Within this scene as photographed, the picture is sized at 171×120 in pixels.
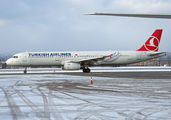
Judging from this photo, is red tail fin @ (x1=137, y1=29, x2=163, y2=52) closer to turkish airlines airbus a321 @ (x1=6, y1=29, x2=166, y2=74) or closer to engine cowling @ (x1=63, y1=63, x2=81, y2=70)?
turkish airlines airbus a321 @ (x1=6, y1=29, x2=166, y2=74)

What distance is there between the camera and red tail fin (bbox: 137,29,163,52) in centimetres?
3164

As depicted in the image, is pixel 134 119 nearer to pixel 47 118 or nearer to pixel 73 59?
pixel 47 118

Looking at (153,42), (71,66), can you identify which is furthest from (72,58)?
(153,42)

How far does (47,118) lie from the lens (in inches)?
219

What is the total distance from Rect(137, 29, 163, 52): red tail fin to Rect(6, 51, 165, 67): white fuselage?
49.0 inches

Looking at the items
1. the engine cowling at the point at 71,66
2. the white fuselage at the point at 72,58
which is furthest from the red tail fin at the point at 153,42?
the engine cowling at the point at 71,66

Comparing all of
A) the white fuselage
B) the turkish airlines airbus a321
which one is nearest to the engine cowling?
the turkish airlines airbus a321

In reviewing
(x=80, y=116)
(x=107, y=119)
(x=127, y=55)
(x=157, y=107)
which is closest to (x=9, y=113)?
(x=80, y=116)

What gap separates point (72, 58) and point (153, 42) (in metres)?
13.9

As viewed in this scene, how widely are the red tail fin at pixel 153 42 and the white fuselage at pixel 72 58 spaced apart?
1.25m

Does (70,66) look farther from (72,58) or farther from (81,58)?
(81,58)

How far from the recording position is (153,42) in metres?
31.7

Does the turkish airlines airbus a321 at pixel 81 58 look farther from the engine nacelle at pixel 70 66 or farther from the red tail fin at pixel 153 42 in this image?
the engine nacelle at pixel 70 66

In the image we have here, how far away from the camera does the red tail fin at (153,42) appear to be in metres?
31.6
